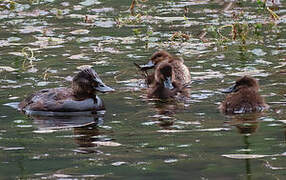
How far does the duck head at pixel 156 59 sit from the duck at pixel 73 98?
1.70 m

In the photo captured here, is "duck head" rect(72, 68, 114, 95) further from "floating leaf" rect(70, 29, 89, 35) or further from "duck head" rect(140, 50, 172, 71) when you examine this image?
"floating leaf" rect(70, 29, 89, 35)

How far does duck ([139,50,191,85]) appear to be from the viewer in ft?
34.8

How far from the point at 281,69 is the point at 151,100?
1888mm

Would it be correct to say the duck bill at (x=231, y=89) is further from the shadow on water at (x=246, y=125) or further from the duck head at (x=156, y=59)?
the duck head at (x=156, y=59)

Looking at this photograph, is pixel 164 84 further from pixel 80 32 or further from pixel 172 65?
pixel 80 32

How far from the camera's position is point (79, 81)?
9.42 m

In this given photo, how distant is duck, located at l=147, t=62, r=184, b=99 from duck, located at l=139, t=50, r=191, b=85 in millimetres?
100

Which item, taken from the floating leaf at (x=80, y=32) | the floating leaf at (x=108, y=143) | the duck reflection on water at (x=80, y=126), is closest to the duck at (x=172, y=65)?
the duck reflection on water at (x=80, y=126)

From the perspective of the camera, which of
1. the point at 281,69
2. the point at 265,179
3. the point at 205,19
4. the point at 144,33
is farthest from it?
the point at 205,19

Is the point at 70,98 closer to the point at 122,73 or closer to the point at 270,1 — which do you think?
the point at 122,73

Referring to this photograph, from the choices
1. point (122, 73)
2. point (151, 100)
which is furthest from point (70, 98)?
point (122, 73)

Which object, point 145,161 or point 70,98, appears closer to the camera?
point 145,161

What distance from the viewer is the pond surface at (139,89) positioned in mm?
6434

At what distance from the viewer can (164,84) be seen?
406 inches
